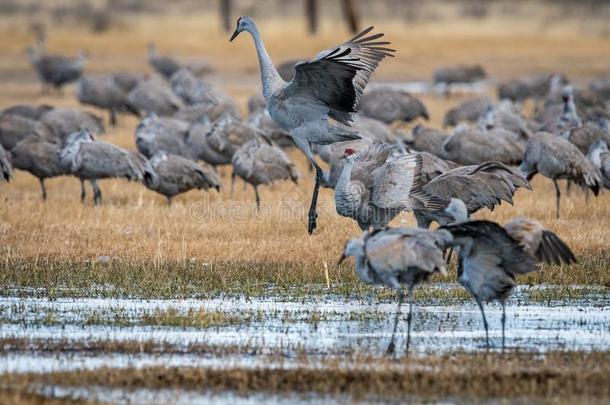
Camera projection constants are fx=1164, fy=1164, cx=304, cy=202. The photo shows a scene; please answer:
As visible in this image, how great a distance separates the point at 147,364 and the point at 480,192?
462 cm

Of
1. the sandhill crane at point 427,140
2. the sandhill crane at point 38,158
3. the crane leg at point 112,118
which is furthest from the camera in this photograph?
the crane leg at point 112,118

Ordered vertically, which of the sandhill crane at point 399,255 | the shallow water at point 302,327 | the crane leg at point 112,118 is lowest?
the crane leg at point 112,118

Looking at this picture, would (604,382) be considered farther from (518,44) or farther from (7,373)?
(518,44)

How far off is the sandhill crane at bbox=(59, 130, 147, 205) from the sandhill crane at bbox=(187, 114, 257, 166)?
1.86 metres

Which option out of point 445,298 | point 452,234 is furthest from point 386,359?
point 445,298

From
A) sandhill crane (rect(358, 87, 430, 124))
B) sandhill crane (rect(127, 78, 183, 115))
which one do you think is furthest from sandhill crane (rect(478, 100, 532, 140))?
sandhill crane (rect(127, 78, 183, 115))

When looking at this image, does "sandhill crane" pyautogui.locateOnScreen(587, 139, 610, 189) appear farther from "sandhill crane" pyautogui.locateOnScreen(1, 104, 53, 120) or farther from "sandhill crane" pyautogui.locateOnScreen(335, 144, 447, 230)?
"sandhill crane" pyautogui.locateOnScreen(1, 104, 53, 120)

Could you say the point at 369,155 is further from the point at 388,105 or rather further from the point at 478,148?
the point at 388,105

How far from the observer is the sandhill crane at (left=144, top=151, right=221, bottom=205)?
14.4 metres

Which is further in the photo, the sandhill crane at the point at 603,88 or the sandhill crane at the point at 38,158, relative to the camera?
the sandhill crane at the point at 603,88

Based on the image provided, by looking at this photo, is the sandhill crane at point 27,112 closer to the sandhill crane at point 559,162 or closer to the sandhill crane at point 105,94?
the sandhill crane at point 105,94

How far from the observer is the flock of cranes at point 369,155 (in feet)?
26.4

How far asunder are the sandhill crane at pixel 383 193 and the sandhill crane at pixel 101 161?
4072 millimetres

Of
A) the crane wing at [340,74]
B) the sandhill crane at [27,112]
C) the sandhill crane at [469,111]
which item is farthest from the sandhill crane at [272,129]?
the crane wing at [340,74]
